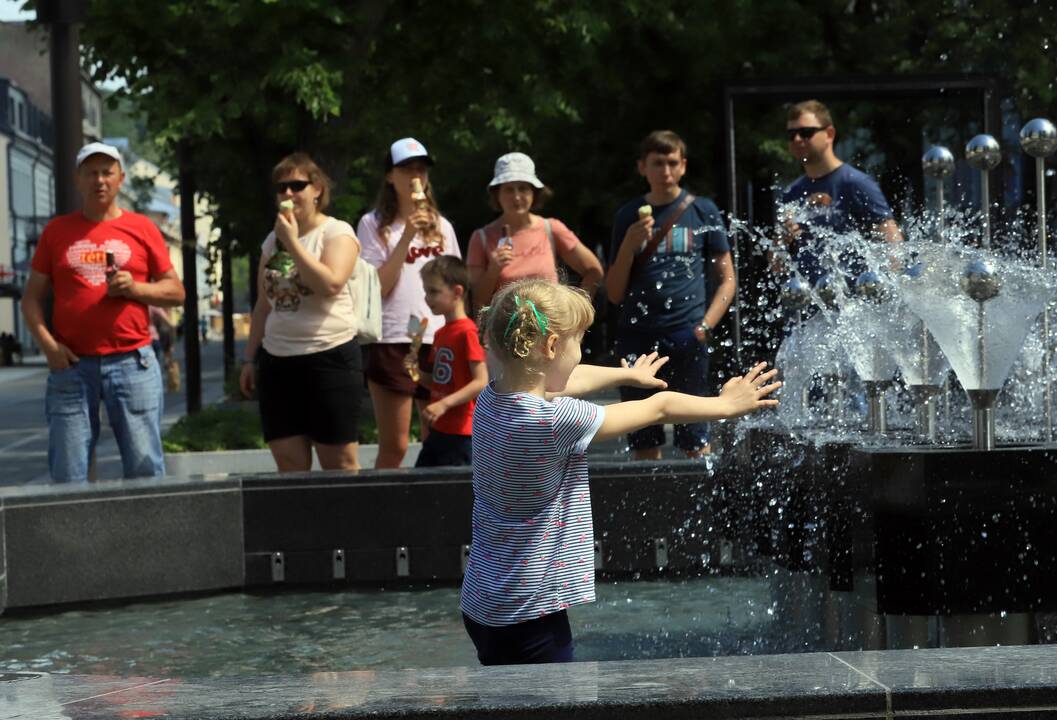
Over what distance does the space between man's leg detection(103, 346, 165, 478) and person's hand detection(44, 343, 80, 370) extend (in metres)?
0.15

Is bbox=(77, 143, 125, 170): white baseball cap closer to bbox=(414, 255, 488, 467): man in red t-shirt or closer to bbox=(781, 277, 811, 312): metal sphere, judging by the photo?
bbox=(414, 255, 488, 467): man in red t-shirt

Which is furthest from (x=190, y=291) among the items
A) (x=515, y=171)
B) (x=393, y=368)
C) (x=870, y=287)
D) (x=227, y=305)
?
(x=870, y=287)

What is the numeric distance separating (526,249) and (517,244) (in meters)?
0.06

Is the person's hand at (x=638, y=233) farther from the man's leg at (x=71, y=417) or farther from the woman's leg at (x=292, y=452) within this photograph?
the man's leg at (x=71, y=417)

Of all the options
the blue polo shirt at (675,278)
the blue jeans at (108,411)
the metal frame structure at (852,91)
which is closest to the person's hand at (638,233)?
the blue polo shirt at (675,278)

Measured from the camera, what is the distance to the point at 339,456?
307 inches

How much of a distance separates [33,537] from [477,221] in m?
37.5

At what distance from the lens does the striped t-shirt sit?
4.26 meters

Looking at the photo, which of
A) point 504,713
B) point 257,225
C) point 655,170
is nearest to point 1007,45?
point 257,225

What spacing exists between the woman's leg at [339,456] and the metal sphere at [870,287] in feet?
8.49

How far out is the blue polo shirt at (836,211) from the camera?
25.2 feet

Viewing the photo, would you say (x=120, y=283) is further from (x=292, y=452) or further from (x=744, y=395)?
(x=744, y=395)

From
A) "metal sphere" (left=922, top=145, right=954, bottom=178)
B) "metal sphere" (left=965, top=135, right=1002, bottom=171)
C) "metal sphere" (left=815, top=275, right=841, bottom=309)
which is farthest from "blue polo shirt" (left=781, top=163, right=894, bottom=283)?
"metal sphere" (left=815, top=275, right=841, bottom=309)

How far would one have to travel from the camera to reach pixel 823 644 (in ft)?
19.4
